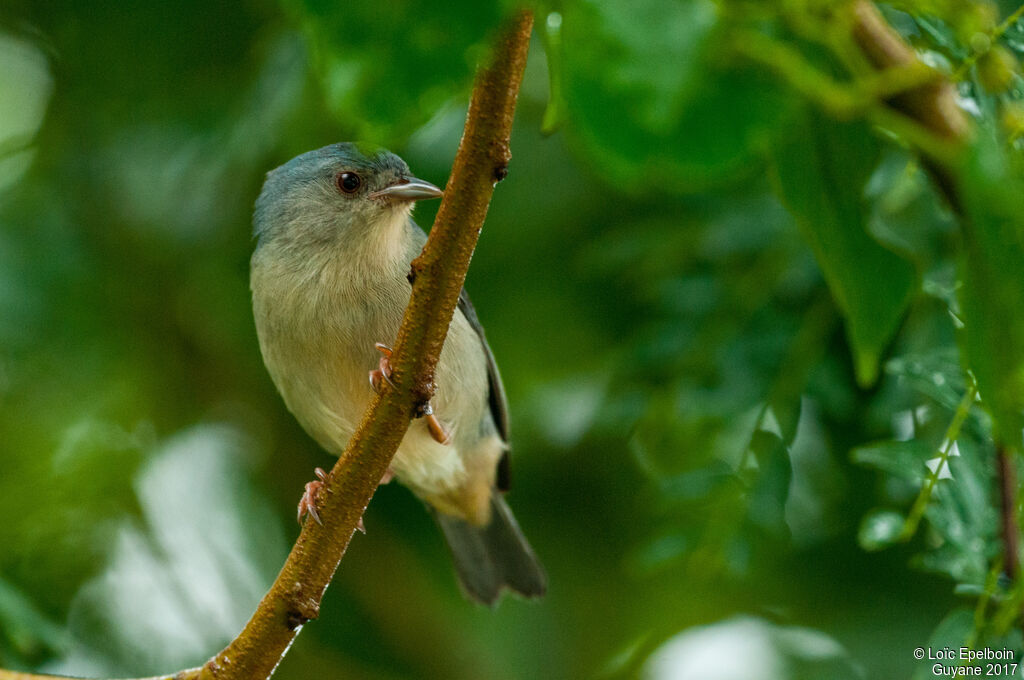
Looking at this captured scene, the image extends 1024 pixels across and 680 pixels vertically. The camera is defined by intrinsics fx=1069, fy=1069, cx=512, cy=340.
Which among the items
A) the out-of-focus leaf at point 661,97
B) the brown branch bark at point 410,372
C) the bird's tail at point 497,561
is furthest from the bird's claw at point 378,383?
the out-of-focus leaf at point 661,97

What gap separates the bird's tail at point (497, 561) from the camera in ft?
16.8

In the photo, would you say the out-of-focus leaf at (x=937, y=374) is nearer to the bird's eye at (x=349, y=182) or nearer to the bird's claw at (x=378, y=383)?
the bird's claw at (x=378, y=383)

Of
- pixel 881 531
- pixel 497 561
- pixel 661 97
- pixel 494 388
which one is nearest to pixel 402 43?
pixel 661 97

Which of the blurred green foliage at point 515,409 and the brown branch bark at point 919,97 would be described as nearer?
the brown branch bark at point 919,97

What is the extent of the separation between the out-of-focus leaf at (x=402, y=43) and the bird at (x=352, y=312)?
2304mm

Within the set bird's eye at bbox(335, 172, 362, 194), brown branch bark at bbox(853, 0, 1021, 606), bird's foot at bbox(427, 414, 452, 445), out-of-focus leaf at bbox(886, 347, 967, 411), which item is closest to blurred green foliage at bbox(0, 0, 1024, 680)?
out-of-focus leaf at bbox(886, 347, 967, 411)

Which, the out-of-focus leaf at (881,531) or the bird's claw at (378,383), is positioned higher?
the bird's claw at (378,383)

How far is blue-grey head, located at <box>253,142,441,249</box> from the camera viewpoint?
4.12 m

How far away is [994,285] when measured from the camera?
4.57 ft

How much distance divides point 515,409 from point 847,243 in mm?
3952

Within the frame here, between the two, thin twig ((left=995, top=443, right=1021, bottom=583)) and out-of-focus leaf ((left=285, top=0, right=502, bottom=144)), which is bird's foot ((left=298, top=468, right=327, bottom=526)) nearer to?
out-of-focus leaf ((left=285, top=0, right=502, bottom=144))

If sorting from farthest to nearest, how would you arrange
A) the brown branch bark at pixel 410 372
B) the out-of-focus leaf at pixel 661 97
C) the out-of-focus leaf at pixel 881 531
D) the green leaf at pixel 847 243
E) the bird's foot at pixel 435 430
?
the bird's foot at pixel 435 430 → the out-of-focus leaf at pixel 881 531 → the brown branch bark at pixel 410 372 → the green leaf at pixel 847 243 → the out-of-focus leaf at pixel 661 97

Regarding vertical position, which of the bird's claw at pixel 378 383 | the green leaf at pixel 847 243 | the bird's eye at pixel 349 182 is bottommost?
the green leaf at pixel 847 243

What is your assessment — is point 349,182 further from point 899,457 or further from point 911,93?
point 911,93
